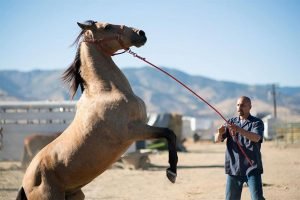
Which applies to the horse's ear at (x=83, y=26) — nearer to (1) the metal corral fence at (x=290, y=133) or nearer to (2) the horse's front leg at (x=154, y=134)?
(2) the horse's front leg at (x=154, y=134)

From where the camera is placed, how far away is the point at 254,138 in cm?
673

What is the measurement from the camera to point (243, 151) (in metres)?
6.87

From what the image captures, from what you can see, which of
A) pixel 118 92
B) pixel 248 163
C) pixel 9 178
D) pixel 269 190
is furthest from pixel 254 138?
pixel 9 178

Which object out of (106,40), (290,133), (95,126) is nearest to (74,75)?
(106,40)

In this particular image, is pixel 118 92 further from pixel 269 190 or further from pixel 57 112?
pixel 57 112

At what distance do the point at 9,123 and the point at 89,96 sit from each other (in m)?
16.7

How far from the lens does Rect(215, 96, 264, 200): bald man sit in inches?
265

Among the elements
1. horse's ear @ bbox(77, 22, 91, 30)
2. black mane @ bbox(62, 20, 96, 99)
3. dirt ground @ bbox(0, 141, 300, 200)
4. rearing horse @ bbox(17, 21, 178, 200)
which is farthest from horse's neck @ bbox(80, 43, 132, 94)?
dirt ground @ bbox(0, 141, 300, 200)

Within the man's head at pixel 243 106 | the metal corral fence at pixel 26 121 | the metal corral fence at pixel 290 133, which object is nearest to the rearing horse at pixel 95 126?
the man's head at pixel 243 106

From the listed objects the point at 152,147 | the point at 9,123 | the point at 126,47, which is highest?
the point at 126,47

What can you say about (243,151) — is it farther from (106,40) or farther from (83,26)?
(83,26)

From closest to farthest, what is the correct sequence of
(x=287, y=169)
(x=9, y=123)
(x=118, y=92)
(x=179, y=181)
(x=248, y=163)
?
(x=118, y=92) → (x=248, y=163) → (x=179, y=181) → (x=287, y=169) → (x=9, y=123)

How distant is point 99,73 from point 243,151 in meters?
2.23

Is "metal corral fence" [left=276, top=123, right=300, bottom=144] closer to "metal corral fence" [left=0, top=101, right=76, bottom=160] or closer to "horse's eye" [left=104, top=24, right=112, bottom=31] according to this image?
"metal corral fence" [left=0, top=101, right=76, bottom=160]
